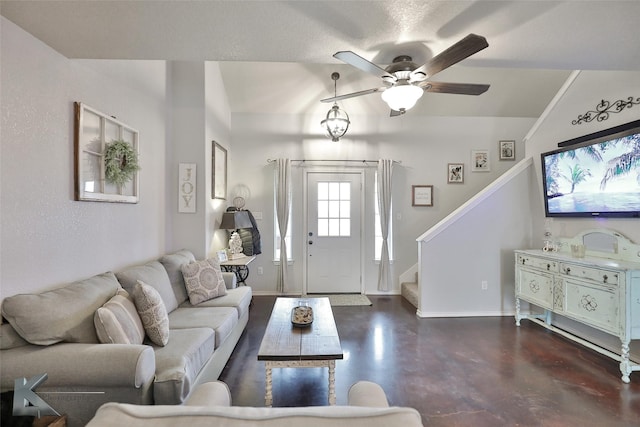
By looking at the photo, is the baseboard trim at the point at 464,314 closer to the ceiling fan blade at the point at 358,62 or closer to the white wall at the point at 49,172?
the ceiling fan blade at the point at 358,62

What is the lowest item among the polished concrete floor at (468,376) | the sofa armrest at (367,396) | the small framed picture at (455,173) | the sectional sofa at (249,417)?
the polished concrete floor at (468,376)

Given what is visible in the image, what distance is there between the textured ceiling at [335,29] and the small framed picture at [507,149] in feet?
10.0

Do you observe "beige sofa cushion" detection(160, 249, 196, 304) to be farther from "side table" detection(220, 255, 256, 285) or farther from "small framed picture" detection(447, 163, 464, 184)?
"small framed picture" detection(447, 163, 464, 184)

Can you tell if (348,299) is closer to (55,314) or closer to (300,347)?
(300,347)

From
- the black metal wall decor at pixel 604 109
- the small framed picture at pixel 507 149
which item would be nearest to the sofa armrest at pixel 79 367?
the black metal wall decor at pixel 604 109

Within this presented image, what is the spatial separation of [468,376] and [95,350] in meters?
2.75

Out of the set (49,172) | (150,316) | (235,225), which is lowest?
(150,316)

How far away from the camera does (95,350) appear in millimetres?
1673

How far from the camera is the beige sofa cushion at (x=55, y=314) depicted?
1.71 meters

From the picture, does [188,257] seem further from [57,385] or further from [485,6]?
[485,6]

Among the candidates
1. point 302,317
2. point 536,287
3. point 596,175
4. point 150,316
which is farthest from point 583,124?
point 150,316

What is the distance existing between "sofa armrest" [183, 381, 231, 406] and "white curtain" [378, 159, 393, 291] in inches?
162

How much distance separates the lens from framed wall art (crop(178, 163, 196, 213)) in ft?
13.0

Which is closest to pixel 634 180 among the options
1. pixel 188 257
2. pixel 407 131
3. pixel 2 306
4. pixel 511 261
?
pixel 511 261
